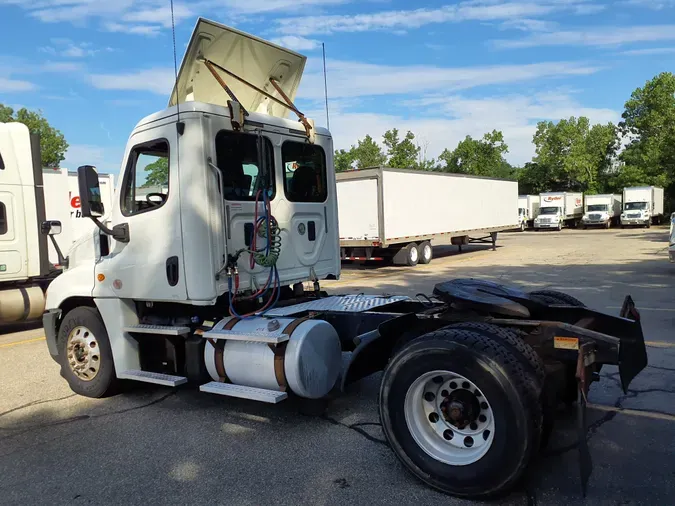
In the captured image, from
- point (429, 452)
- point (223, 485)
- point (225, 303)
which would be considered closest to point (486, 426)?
point (429, 452)

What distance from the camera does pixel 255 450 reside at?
422cm

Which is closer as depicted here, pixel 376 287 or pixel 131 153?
pixel 131 153

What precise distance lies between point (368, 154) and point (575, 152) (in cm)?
2135

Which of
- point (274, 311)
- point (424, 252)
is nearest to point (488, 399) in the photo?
point (274, 311)

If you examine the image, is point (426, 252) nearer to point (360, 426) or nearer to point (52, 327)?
point (52, 327)

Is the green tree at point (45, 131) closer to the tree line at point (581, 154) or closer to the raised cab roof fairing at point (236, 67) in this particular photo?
the tree line at point (581, 154)

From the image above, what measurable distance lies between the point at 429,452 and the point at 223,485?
4.61 ft

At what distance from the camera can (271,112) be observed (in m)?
5.91

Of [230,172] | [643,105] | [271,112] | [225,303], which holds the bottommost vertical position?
[225,303]

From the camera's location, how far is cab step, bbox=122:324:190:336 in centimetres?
489

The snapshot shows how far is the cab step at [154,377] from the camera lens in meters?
4.82

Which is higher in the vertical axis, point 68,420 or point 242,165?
point 242,165

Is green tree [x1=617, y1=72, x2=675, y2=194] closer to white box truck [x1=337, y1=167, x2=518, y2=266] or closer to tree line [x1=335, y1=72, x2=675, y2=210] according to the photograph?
tree line [x1=335, y1=72, x2=675, y2=210]

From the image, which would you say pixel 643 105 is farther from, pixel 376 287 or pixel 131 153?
pixel 131 153
